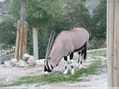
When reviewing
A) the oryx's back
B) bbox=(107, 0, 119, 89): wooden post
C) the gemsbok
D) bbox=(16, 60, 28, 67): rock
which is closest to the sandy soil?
bbox=(16, 60, 28, 67): rock

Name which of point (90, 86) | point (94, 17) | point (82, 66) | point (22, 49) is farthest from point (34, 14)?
point (94, 17)

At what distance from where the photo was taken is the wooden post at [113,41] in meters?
1.77

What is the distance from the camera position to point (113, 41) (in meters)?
1.81

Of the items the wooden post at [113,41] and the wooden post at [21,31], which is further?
the wooden post at [21,31]

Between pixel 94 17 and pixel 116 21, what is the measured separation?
12.4 m

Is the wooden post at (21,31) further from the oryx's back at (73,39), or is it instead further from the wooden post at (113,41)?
the wooden post at (113,41)

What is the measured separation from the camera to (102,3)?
1378 cm

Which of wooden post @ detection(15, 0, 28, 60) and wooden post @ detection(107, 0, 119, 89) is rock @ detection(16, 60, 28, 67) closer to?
wooden post @ detection(15, 0, 28, 60)

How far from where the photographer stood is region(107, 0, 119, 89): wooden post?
1.77 metres

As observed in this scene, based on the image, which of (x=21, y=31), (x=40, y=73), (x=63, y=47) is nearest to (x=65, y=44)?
(x=63, y=47)

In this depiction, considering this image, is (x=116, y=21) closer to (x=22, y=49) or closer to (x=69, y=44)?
(x=69, y=44)

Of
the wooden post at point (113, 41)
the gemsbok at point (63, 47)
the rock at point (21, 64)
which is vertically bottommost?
the rock at point (21, 64)

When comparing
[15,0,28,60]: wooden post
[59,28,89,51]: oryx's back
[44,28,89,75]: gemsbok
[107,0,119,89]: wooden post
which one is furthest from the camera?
[15,0,28,60]: wooden post

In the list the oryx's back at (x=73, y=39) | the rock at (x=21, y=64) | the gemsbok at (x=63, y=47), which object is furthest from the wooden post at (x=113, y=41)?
the rock at (x=21, y=64)
